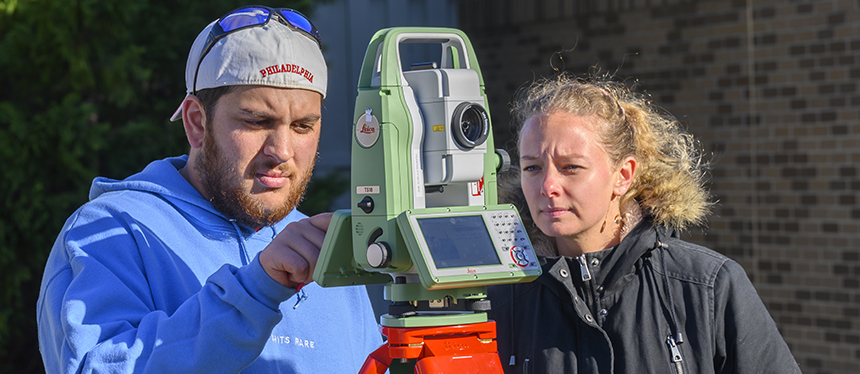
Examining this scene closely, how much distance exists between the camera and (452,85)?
1.73m

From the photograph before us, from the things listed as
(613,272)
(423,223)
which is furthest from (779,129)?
(423,223)

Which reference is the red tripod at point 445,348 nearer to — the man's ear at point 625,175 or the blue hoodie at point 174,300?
the blue hoodie at point 174,300

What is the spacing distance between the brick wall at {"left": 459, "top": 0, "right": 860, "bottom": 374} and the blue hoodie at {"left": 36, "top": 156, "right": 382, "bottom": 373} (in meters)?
3.47

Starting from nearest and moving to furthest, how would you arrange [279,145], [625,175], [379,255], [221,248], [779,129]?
[379,255] → [279,145] → [221,248] → [625,175] → [779,129]

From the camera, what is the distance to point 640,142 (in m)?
2.68

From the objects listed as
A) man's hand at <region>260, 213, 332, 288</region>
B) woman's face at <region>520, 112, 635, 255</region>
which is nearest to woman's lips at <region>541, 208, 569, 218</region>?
woman's face at <region>520, 112, 635, 255</region>

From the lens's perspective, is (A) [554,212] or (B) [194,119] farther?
(A) [554,212]

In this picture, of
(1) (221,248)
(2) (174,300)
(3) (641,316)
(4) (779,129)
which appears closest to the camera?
(2) (174,300)

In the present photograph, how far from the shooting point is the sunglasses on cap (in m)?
2.14

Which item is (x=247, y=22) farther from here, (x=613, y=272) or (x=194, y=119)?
(x=613, y=272)

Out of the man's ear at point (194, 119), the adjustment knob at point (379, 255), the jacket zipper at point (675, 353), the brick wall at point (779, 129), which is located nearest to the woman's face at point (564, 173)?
the jacket zipper at point (675, 353)

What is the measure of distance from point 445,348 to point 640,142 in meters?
1.33

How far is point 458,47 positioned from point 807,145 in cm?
451

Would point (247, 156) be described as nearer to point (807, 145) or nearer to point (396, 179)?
point (396, 179)
